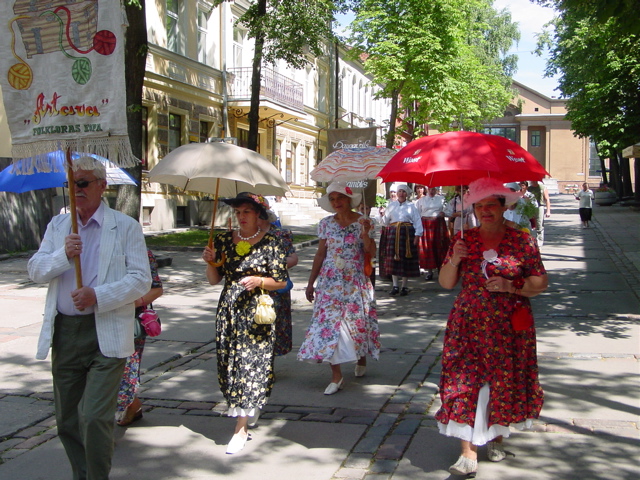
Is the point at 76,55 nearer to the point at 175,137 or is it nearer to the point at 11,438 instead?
the point at 11,438

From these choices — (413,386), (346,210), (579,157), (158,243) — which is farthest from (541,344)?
(579,157)

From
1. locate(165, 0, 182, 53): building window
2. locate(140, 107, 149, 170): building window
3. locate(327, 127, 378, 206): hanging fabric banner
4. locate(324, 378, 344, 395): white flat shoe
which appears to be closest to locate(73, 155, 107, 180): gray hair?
locate(324, 378, 344, 395): white flat shoe

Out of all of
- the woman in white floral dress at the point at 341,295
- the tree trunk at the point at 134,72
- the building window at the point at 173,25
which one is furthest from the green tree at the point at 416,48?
the woman in white floral dress at the point at 341,295

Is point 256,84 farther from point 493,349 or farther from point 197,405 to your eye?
point 493,349

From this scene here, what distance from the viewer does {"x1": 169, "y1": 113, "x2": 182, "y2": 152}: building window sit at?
79.7 ft

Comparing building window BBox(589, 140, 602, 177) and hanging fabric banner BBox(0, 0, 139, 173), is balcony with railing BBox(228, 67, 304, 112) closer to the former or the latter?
hanging fabric banner BBox(0, 0, 139, 173)

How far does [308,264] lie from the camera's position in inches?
632

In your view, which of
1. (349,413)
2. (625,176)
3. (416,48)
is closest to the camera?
(349,413)

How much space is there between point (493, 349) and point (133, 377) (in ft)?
8.27

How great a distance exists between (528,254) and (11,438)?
12.3 feet

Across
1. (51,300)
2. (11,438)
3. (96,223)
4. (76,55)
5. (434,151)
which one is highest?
(76,55)

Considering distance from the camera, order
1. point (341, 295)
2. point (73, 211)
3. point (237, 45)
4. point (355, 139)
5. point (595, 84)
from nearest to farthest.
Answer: point (73, 211), point (341, 295), point (355, 139), point (237, 45), point (595, 84)

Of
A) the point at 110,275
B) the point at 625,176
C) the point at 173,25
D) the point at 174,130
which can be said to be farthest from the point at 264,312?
the point at 625,176

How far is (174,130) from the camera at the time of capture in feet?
80.7
